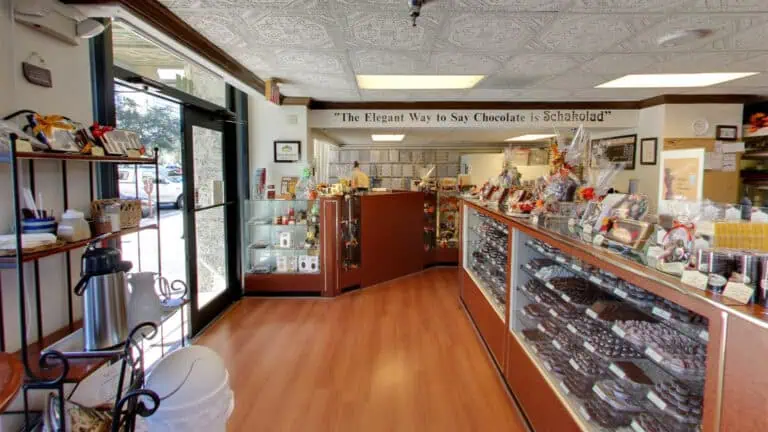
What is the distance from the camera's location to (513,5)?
2486 millimetres

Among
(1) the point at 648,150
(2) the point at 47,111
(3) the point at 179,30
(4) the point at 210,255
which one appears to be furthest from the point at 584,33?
(4) the point at 210,255

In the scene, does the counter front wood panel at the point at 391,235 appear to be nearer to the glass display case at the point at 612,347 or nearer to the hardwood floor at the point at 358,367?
the hardwood floor at the point at 358,367

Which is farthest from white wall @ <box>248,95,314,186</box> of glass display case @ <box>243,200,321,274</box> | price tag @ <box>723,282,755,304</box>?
price tag @ <box>723,282,755,304</box>

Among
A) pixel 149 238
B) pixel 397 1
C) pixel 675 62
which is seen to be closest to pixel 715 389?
pixel 397 1

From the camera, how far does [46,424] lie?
1524mm

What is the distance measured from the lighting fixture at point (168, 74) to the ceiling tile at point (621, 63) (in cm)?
363

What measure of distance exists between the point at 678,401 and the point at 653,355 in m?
0.17

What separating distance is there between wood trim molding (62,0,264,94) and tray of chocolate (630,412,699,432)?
3112 millimetres

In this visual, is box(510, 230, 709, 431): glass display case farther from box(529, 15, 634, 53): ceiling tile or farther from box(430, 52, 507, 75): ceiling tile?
box(430, 52, 507, 75): ceiling tile

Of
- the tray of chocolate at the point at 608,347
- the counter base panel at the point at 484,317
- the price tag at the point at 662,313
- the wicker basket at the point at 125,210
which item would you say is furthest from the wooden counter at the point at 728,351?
the wicker basket at the point at 125,210

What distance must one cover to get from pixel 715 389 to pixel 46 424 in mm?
2206

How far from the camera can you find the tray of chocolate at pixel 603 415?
Answer: 1.81 metres

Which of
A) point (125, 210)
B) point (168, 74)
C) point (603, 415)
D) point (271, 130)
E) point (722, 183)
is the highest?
point (168, 74)

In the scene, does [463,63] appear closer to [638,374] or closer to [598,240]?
[598,240]
